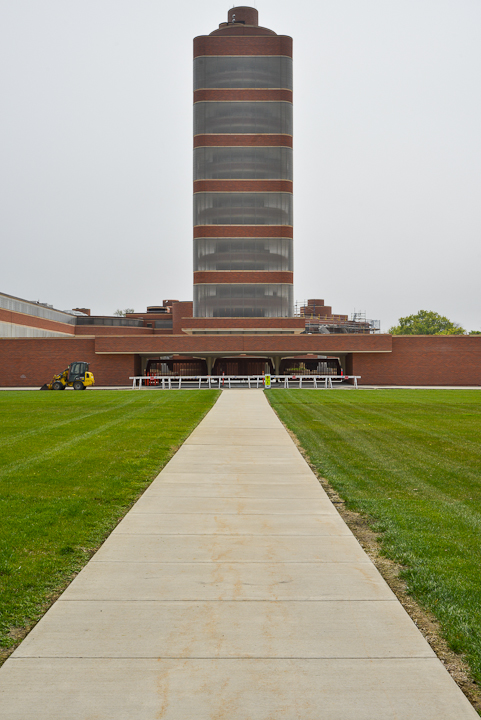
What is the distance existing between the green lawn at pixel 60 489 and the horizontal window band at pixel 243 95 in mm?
67405

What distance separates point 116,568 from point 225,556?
1.16m

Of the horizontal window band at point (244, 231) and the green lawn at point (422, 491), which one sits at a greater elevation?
the horizontal window band at point (244, 231)

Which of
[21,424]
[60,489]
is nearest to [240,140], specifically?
[21,424]

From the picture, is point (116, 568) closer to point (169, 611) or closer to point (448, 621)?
point (169, 611)

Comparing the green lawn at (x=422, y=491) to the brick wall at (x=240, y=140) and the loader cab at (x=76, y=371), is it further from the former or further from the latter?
the brick wall at (x=240, y=140)

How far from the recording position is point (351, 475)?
36.7 feet

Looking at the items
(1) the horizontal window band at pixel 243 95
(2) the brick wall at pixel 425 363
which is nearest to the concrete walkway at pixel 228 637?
(2) the brick wall at pixel 425 363

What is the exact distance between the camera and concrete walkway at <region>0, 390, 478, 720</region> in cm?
370

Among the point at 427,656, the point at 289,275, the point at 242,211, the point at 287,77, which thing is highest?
the point at 287,77

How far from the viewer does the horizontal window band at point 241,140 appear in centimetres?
7800

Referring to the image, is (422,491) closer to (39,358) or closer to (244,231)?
(39,358)

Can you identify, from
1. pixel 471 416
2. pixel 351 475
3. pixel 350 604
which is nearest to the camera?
pixel 350 604

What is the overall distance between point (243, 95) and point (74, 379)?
4826 cm

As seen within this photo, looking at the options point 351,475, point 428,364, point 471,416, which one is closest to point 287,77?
point 428,364
